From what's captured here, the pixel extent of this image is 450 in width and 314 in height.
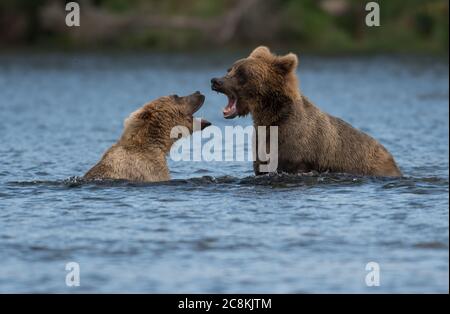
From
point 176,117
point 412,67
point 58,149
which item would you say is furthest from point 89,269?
point 412,67

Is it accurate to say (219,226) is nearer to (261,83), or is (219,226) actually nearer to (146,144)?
(146,144)

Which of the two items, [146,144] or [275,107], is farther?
[275,107]

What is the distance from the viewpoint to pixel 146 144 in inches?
473

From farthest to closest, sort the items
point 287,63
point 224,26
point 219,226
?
1. point 224,26
2. point 287,63
3. point 219,226

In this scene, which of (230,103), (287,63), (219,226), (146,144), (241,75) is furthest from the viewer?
(230,103)

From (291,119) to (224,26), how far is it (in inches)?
1340

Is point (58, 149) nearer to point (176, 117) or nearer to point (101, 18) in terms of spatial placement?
point (176, 117)

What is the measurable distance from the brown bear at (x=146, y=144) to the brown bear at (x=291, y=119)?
0.51m

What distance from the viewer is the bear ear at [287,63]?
12086mm

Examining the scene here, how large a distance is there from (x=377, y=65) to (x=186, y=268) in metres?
30.3

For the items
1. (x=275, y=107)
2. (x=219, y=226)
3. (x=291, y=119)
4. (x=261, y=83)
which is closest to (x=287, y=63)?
(x=261, y=83)

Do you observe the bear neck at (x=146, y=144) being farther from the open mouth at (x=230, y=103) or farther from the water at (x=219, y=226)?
the open mouth at (x=230, y=103)

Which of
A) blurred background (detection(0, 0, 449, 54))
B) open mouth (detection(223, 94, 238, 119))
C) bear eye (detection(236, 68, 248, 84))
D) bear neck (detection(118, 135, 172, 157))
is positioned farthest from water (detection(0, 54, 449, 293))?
blurred background (detection(0, 0, 449, 54))

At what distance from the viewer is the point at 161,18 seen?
47.2 metres
